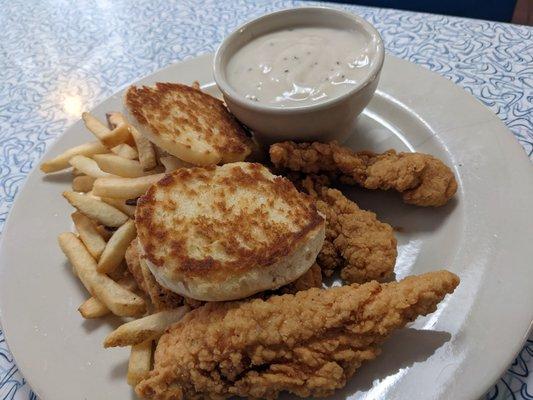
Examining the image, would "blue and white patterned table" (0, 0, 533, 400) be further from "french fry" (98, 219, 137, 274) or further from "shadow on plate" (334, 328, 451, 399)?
"shadow on plate" (334, 328, 451, 399)

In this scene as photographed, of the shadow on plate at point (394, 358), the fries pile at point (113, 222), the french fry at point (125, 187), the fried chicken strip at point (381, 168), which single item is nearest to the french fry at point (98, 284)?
the fries pile at point (113, 222)

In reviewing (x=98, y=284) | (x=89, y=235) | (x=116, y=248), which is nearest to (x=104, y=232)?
(x=89, y=235)

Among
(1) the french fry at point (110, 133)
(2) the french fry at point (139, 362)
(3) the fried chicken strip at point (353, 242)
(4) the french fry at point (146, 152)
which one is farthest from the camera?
(1) the french fry at point (110, 133)

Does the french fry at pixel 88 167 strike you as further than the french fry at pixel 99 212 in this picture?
Yes

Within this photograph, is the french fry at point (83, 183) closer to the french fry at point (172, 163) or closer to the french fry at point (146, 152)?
the french fry at point (146, 152)

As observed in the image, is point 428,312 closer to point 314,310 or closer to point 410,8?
point 314,310

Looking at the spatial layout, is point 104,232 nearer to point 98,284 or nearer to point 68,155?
point 98,284

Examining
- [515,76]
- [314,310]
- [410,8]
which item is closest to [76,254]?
[314,310]
